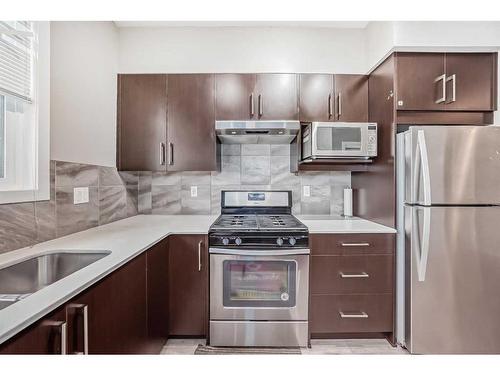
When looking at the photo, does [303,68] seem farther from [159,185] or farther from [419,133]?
[159,185]

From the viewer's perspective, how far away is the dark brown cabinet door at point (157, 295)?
1688 millimetres

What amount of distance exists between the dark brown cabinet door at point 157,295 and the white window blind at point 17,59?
3.45ft

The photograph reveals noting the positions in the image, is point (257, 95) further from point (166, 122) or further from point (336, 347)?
point (336, 347)

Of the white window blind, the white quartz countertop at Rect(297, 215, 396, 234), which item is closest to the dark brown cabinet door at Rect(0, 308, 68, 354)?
the white window blind

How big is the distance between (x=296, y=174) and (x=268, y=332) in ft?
4.53

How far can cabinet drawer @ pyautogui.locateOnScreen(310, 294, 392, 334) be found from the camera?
2.12m

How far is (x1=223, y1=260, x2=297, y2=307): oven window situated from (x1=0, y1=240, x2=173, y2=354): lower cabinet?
44 centimetres

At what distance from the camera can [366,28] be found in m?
2.59

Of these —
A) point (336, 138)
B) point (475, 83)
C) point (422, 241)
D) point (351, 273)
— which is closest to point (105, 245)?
point (351, 273)

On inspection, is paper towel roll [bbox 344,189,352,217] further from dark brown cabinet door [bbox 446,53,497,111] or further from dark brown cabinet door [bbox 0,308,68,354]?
dark brown cabinet door [bbox 0,308,68,354]

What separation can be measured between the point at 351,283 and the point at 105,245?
160 cm

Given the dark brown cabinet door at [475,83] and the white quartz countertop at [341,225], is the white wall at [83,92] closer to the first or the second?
the white quartz countertop at [341,225]
